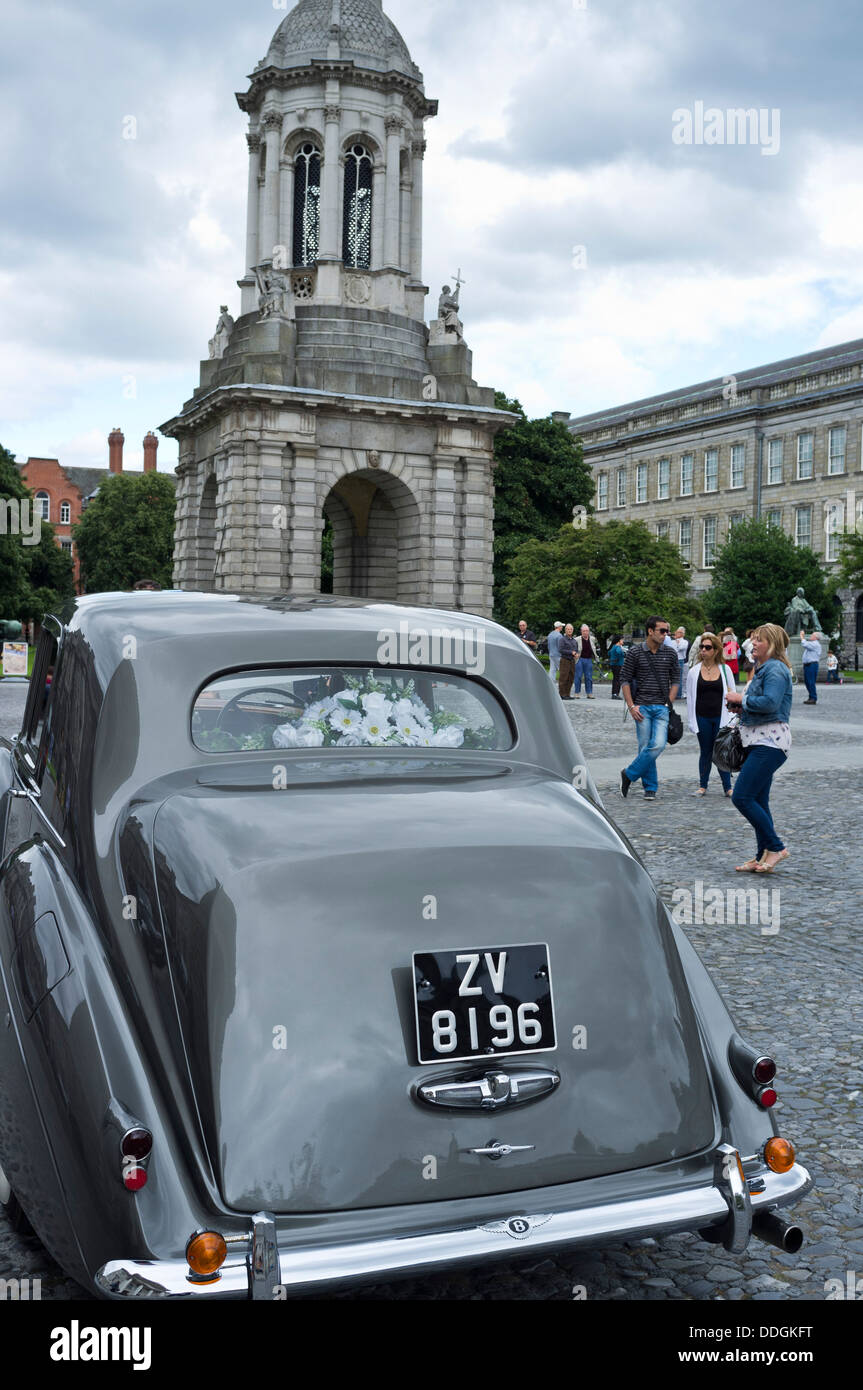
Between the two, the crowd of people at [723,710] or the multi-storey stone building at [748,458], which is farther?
the multi-storey stone building at [748,458]

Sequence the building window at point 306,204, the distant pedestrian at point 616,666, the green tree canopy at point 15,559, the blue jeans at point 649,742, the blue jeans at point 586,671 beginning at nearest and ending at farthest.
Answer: the blue jeans at point 649,742 → the blue jeans at point 586,671 → the distant pedestrian at point 616,666 → the building window at point 306,204 → the green tree canopy at point 15,559

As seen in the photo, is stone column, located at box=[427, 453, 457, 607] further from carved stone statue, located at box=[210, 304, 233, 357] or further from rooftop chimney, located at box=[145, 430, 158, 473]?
rooftop chimney, located at box=[145, 430, 158, 473]

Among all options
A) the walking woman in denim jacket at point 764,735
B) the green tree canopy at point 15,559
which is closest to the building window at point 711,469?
Answer: the green tree canopy at point 15,559

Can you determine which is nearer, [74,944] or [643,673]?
[74,944]

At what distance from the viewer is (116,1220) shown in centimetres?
262

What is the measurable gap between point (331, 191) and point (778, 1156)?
37229 millimetres

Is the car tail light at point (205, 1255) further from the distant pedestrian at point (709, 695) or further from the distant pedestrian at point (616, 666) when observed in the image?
the distant pedestrian at point (616, 666)

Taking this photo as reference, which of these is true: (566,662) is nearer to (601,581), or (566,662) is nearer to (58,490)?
(601,581)

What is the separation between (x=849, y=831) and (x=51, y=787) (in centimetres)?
860

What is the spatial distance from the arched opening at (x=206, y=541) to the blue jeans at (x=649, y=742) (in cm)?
2766

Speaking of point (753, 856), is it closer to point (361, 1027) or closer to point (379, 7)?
point (361, 1027)

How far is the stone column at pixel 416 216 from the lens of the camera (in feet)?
123

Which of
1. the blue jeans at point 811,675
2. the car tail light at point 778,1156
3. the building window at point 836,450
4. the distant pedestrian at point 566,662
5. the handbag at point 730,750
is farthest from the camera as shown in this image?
the building window at point 836,450
